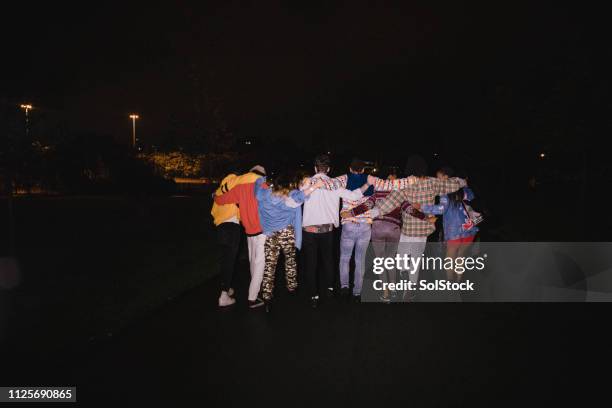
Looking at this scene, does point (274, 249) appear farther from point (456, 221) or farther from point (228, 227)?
point (456, 221)

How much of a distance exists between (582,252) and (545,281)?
3.98 metres

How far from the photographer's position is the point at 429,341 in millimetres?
5383

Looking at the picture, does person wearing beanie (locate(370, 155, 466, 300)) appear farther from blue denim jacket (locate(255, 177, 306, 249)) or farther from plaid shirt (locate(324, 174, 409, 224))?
blue denim jacket (locate(255, 177, 306, 249))

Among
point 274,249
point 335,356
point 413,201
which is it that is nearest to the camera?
point 335,356

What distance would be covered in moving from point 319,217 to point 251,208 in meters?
0.88

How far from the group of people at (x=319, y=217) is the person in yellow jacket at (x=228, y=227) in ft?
0.04

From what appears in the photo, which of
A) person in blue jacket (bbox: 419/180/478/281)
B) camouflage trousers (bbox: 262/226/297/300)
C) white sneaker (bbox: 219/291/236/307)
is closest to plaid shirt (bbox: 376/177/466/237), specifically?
person in blue jacket (bbox: 419/180/478/281)

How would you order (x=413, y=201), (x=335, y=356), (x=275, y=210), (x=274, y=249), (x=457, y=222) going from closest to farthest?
(x=335, y=356) < (x=275, y=210) < (x=274, y=249) < (x=413, y=201) < (x=457, y=222)

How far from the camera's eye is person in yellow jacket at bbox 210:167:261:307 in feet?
21.0

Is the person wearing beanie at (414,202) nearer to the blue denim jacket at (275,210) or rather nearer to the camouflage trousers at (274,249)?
the blue denim jacket at (275,210)

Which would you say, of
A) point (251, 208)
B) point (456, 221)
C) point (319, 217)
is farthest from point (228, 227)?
point (456, 221)

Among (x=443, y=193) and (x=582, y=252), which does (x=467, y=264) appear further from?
(x=582, y=252)

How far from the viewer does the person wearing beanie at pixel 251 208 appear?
20.8 feet

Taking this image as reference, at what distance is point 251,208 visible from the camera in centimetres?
636
